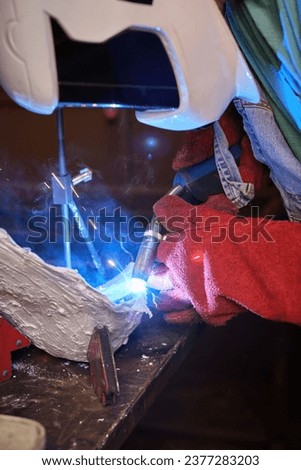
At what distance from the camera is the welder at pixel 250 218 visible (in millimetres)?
786

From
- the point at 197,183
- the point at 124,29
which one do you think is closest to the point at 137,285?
the point at 197,183

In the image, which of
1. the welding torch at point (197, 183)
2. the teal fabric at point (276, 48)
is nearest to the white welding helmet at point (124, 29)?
the teal fabric at point (276, 48)

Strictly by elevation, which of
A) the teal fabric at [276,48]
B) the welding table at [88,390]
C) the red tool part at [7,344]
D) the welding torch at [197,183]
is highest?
the teal fabric at [276,48]

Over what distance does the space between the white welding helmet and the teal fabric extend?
0.12 meters

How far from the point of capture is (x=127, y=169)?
1737mm

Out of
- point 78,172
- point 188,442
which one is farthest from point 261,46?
point 188,442

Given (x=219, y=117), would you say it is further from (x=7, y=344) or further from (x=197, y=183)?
(x=7, y=344)

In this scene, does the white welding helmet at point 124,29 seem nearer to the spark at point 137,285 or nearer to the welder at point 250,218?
the welder at point 250,218

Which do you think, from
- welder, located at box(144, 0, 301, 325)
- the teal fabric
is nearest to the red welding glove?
welder, located at box(144, 0, 301, 325)

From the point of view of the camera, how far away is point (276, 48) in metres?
0.79

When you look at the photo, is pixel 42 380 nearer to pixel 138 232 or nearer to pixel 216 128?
pixel 138 232

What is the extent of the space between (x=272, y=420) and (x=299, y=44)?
3.17 feet

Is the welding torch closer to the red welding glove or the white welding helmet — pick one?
the red welding glove

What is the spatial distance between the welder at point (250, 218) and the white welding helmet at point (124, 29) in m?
0.14
